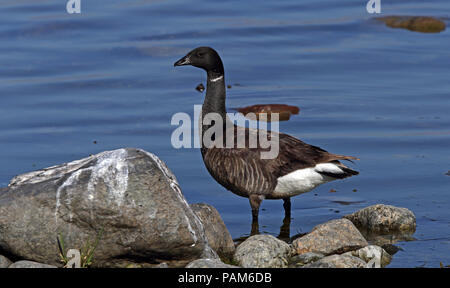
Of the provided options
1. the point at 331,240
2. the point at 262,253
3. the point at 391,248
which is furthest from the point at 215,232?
the point at 391,248

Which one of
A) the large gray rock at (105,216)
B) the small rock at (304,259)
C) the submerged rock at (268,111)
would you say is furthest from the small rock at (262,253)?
the submerged rock at (268,111)

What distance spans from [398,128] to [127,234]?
6.32 metres

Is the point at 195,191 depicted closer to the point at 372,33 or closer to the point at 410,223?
the point at 410,223

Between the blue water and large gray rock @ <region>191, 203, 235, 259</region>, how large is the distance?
0.96 meters

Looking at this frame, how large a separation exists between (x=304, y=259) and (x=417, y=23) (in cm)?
1129

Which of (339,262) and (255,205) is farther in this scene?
(255,205)

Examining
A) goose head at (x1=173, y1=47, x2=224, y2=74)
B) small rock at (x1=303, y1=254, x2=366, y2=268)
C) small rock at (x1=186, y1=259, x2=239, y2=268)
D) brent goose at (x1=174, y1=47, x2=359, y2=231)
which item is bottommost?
small rock at (x1=303, y1=254, x2=366, y2=268)

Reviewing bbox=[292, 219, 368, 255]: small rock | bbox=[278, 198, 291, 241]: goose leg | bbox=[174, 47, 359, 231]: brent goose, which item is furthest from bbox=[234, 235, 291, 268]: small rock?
bbox=[174, 47, 359, 231]: brent goose

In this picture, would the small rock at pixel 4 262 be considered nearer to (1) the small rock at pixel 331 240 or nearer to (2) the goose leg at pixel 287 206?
(1) the small rock at pixel 331 240

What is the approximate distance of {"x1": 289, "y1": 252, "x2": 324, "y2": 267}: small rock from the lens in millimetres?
7504

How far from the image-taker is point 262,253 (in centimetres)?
738

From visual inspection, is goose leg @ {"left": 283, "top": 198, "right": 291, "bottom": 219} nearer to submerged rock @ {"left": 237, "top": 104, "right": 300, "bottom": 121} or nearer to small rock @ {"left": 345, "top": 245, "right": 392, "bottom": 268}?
small rock @ {"left": 345, "top": 245, "right": 392, "bottom": 268}

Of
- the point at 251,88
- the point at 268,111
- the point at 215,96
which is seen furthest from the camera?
the point at 251,88

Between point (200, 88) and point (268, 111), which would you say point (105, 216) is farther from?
point (200, 88)
